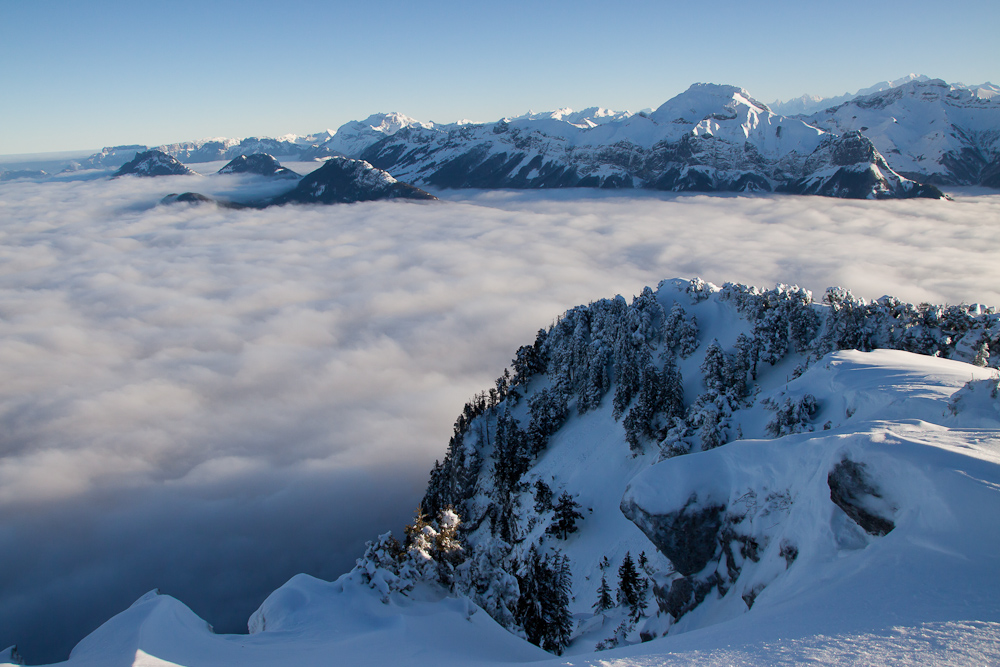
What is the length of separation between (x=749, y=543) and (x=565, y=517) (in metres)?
37.7

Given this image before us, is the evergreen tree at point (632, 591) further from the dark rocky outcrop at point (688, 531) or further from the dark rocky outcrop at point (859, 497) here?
the dark rocky outcrop at point (859, 497)

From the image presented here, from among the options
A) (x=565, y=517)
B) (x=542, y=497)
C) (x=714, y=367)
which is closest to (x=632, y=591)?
(x=565, y=517)

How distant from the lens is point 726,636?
1542cm

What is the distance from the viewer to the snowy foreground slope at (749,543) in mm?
14250

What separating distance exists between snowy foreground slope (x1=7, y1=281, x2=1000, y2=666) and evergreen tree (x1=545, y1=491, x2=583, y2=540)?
44 cm

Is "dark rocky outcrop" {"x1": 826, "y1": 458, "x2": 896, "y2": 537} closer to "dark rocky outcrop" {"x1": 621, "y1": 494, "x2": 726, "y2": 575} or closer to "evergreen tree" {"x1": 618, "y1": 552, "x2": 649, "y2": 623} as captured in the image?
"dark rocky outcrop" {"x1": 621, "y1": 494, "x2": 726, "y2": 575}

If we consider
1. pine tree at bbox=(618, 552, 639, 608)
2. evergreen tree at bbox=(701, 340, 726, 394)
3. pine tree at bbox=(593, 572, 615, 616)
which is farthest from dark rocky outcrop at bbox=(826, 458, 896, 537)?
evergreen tree at bbox=(701, 340, 726, 394)

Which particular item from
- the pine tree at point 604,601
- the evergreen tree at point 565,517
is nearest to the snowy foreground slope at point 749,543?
the evergreen tree at point 565,517

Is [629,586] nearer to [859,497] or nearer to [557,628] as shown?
[557,628]

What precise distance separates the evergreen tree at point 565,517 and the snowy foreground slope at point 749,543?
17.4 inches

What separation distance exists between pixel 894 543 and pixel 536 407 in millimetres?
74190

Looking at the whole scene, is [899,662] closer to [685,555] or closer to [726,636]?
[726,636]

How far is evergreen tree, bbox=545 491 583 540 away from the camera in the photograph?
2404 inches

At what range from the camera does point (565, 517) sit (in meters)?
61.8
